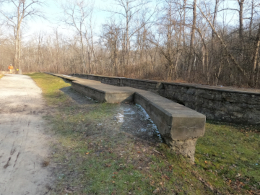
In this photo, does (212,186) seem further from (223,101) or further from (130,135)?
(223,101)

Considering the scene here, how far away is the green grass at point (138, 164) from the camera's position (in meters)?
2.27

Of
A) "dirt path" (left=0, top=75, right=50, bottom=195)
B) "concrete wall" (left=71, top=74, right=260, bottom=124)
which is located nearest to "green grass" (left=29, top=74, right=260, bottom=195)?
"dirt path" (left=0, top=75, right=50, bottom=195)

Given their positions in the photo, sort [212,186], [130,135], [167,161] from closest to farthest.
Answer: [212,186] → [167,161] → [130,135]

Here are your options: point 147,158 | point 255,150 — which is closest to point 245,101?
point 255,150

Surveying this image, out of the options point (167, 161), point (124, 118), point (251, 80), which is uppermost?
point (251, 80)

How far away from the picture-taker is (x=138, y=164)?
8.84 feet

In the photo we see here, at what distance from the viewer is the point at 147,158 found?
286 cm

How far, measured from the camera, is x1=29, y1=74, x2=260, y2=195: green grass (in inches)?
89.5

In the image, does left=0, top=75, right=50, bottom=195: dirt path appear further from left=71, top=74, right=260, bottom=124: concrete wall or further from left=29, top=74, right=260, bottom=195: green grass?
left=71, top=74, right=260, bottom=124: concrete wall

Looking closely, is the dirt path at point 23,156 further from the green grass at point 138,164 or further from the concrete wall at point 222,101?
the concrete wall at point 222,101

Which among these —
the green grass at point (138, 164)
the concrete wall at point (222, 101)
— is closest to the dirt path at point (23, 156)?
the green grass at point (138, 164)

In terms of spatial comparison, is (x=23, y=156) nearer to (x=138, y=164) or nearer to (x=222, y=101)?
(x=138, y=164)

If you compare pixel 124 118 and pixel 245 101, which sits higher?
pixel 245 101

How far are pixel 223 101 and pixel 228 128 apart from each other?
933 millimetres
